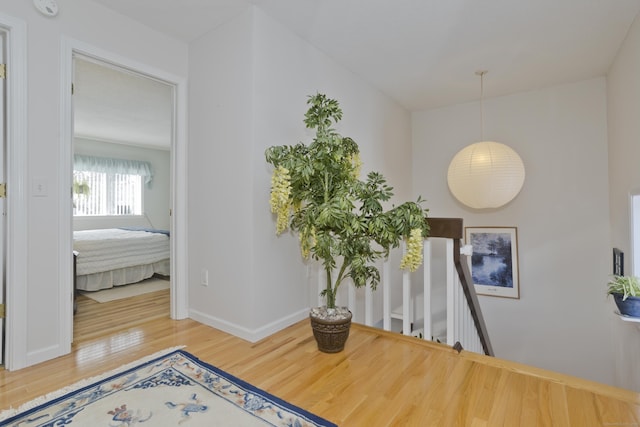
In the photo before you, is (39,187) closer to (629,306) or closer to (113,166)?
(629,306)

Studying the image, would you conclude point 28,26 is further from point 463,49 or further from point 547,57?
point 547,57

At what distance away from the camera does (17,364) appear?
1863 mm

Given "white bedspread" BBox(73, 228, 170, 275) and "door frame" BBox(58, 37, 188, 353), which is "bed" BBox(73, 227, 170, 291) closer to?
"white bedspread" BBox(73, 228, 170, 275)

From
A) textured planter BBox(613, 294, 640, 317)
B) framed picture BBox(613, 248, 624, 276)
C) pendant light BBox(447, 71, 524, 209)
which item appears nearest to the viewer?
textured planter BBox(613, 294, 640, 317)

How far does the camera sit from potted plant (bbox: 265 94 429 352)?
1880 mm

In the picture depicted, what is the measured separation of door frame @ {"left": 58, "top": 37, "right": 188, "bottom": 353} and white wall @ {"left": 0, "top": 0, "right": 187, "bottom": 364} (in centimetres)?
3

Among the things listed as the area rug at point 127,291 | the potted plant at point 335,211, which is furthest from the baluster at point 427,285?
the area rug at point 127,291

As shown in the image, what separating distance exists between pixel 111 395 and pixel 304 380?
0.96 m

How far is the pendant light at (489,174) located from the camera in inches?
118

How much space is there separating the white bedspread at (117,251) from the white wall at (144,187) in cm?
225

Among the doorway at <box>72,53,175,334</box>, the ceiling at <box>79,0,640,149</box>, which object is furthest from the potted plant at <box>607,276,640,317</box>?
the doorway at <box>72,53,175,334</box>

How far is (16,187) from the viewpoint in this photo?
1.88 metres

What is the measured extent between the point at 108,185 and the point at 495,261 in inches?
→ 275

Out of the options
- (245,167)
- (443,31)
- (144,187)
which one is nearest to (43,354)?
(245,167)
